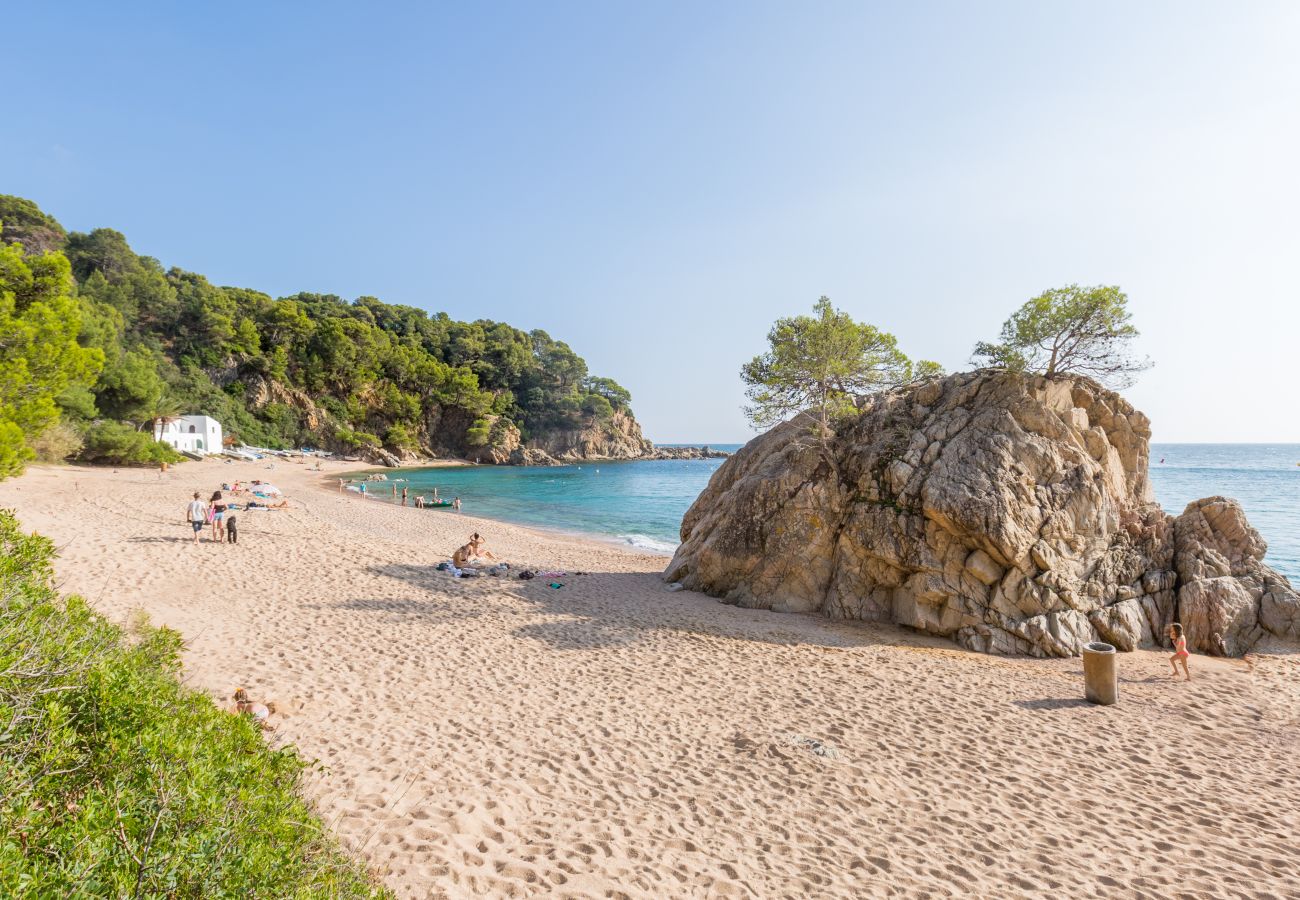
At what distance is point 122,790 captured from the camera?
2.73m

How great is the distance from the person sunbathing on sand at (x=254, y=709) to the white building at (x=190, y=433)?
50245mm

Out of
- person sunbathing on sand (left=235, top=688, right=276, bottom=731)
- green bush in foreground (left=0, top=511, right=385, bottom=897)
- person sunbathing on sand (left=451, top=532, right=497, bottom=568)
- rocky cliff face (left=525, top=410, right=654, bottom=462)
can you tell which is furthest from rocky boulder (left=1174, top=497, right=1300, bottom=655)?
rocky cliff face (left=525, top=410, right=654, bottom=462)

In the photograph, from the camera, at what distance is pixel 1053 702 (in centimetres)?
872

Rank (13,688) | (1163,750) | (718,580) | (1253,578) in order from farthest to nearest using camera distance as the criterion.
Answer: (718,580) → (1253,578) → (1163,750) → (13,688)

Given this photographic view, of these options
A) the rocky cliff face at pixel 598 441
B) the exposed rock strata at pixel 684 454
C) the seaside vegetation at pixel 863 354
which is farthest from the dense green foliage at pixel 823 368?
the exposed rock strata at pixel 684 454

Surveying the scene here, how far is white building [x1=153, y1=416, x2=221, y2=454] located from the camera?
149ft

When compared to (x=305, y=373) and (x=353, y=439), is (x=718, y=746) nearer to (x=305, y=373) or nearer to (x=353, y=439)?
(x=353, y=439)

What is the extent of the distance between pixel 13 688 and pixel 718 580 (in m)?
13.1

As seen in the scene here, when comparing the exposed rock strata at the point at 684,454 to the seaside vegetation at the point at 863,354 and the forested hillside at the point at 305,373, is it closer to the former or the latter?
the forested hillside at the point at 305,373

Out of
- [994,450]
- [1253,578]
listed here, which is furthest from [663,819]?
[1253,578]

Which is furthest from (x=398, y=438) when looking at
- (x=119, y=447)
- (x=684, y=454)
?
(x=684, y=454)

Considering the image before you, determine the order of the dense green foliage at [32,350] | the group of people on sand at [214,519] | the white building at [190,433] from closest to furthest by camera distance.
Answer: the dense green foliage at [32,350], the group of people on sand at [214,519], the white building at [190,433]

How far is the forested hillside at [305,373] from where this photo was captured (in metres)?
40.1

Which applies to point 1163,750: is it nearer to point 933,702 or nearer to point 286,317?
point 933,702
